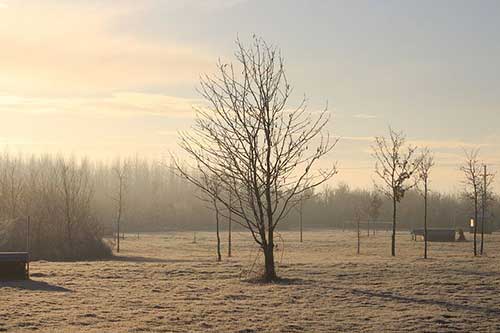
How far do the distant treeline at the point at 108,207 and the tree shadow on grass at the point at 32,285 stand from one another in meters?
12.2

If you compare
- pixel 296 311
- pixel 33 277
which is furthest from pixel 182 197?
pixel 296 311

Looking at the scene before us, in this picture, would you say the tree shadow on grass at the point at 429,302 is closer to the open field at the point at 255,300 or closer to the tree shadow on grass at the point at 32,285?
the open field at the point at 255,300

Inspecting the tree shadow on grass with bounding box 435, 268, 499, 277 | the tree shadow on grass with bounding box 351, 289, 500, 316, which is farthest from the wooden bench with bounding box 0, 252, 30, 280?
the tree shadow on grass with bounding box 435, 268, 499, 277

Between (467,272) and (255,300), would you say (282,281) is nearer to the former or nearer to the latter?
(255,300)

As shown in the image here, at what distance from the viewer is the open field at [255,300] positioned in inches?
473

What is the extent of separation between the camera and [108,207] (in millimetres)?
96688

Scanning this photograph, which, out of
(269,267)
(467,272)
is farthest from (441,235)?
(269,267)

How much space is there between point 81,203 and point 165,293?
2602 centimetres

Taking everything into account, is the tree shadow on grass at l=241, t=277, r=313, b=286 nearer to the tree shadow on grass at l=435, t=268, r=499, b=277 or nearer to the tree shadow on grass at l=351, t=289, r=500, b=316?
the tree shadow on grass at l=351, t=289, r=500, b=316

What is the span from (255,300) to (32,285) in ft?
20.5

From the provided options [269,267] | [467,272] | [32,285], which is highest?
[269,267]

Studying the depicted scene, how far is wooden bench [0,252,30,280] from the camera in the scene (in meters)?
19.1

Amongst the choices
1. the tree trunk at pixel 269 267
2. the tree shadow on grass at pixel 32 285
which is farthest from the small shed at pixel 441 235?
the tree shadow on grass at pixel 32 285

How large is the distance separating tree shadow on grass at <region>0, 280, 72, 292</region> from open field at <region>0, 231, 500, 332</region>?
2cm
